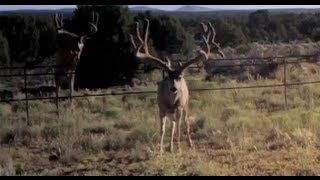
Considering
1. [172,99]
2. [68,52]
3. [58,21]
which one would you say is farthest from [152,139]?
[58,21]

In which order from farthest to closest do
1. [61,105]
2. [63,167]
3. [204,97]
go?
[204,97], [61,105], [63,167]

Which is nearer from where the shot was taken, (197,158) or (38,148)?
(197,158)

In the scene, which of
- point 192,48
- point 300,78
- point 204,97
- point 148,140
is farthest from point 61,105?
point 192,48

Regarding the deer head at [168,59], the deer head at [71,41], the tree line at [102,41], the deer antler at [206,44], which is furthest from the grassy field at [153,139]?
the tree line at [102,41]

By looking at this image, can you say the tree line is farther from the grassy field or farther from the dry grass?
the dry grass

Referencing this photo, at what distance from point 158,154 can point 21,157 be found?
7.29 ft

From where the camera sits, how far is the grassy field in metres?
8.34

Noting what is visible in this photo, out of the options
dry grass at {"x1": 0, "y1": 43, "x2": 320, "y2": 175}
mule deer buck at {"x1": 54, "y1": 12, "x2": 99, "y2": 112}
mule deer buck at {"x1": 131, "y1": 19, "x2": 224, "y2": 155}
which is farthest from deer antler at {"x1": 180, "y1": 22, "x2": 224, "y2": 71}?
mule deer buck at {"x1": 54, "y1": 12, "x2": 99, "y2": 112}

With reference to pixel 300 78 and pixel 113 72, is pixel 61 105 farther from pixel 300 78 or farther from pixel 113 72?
pixel 300 78

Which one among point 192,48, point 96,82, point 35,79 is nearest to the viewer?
point 96,82

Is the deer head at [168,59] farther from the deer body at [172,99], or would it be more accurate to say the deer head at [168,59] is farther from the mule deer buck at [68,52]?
the mule deer buck at [68,52]

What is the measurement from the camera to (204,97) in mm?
15758

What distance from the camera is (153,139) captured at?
1045 cm

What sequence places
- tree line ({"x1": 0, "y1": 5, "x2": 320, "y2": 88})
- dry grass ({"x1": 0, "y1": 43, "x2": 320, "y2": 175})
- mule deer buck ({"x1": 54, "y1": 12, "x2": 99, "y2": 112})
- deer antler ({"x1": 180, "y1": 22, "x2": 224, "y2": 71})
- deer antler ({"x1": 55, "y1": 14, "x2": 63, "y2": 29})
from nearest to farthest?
dry grass ({"x1": 0, "y1": 43, "x2": 320, "y2": 175}) < deer antler ({"x1": 180, "y1": 22, "x2": 224, "y2": 71}) < mule deer buck ({"x1": 54, "y1": 12, "x2": 99, "y2": 112}) < deer antler ({"x1": 55, "y1": 14, "x2": 63, "y2": 29}) < tree line ({"x1": 0, "y1": 5, "x2": 320, "y2": 88})
